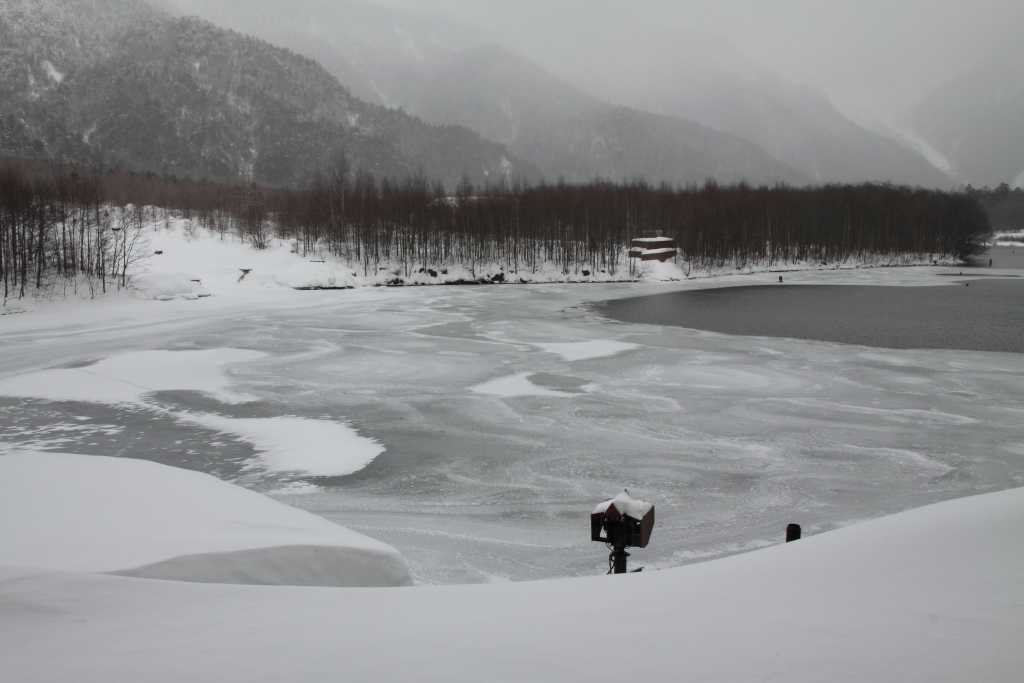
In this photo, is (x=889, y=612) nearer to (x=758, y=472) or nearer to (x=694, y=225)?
(x=758, y=472)

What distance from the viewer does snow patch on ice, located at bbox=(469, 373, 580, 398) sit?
34.1ft

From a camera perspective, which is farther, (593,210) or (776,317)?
(593,210)

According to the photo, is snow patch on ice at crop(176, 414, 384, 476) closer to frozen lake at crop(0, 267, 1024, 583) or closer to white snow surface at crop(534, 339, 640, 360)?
frozen lake at crop(0, 267, 1024, 583)

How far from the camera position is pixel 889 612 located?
237cm

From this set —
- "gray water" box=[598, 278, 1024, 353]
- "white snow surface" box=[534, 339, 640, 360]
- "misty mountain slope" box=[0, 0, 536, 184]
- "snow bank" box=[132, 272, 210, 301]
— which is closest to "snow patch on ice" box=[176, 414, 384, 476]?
"white snow surface" box=[534, 339, 640, 360]

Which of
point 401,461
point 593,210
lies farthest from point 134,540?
point 593,210

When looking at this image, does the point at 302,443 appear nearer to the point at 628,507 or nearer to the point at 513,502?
the point at 513,502

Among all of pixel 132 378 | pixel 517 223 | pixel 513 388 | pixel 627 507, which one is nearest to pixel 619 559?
pixel 627 507

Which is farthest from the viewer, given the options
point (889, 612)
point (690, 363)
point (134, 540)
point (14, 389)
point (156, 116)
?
point (156, 116)

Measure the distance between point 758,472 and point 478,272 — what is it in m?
40.2

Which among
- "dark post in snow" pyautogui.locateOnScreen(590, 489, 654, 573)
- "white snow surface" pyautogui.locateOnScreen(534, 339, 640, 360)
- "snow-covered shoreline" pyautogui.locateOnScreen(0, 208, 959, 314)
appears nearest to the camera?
"dark post in snow" pyautogui.locateOnScreen(590, 489, 654, 573)

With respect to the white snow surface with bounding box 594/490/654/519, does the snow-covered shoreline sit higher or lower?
higher

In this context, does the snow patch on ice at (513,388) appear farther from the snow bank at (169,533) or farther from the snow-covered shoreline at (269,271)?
the snow-covered shoreline at (269,271)

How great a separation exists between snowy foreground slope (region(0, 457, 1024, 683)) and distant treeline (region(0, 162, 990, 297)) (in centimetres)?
2793
